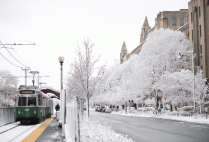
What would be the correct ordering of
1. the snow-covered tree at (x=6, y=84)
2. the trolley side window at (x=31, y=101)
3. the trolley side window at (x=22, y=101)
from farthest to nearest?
the snow-covered tree at (x=6, y=84)
the trolley side window at (x=31, y=101)
the trolley side window at (x=22, y=101)

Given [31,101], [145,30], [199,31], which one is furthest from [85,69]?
[145,30]

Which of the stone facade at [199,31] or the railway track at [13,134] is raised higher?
the stone facade at [199,31]

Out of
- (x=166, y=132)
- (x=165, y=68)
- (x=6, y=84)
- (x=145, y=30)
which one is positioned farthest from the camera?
(x=145, y=30)

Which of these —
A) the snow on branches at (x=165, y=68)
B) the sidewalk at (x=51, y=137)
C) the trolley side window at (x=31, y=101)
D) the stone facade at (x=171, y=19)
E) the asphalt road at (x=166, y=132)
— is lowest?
the asphalt road at (x=166, y=132)

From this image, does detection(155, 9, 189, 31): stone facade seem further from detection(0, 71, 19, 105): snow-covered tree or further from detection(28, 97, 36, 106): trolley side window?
detection(28, 97, 36, 106): trolley side window

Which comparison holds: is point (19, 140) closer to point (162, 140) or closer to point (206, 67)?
point (162, 140)

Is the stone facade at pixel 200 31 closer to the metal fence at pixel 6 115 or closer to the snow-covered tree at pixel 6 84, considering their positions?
the metal fence at pixel 6 115

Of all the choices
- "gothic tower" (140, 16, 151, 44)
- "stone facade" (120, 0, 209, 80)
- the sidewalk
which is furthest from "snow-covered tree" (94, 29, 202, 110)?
"gothic tower" (140, 16, 151, 44)

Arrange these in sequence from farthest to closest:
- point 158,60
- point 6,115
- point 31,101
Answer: point 158,60 < point 31,101 < point 6,115

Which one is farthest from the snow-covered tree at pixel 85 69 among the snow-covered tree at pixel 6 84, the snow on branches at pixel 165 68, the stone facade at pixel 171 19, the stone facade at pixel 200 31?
the snow-covered tree at pixel 6 84

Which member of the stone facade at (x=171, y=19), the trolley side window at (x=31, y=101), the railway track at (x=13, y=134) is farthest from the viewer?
the stone facade at (x=171, y=19)

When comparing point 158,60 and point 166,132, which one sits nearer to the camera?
point 166,132

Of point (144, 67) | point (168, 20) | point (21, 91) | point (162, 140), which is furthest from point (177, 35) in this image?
point (162, 140)

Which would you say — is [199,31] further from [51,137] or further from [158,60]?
[51,137]
